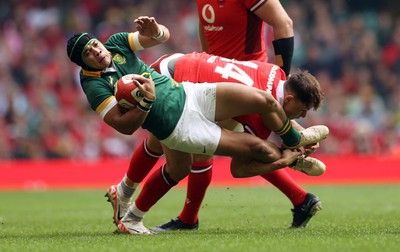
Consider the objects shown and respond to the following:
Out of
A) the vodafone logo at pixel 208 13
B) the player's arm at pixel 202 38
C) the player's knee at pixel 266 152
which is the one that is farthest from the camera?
the player's arm at pixel 202 38

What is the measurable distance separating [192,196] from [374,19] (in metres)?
12.5

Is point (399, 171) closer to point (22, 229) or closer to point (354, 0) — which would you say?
point (354, 0)

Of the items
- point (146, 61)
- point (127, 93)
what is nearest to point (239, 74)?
point (127, 93)

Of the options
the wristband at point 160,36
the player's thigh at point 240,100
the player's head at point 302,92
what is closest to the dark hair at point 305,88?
the player's head at point 302,92

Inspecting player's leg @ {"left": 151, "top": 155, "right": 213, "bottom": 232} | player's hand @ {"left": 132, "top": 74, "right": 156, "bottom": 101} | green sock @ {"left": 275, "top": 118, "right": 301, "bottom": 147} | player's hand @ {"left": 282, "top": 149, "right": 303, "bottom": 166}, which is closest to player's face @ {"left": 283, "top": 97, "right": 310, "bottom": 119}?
green sock @ {"left": 275, "top": 118, "right": 301, "bottom": 147}

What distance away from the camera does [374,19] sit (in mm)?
19688

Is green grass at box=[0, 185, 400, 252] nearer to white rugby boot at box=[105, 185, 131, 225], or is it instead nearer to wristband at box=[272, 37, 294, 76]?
white rugby boot at box=[105, 185, 131, 225]

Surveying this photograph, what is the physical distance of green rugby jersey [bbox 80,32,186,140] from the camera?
704 centimetres

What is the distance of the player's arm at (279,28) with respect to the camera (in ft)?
26.5

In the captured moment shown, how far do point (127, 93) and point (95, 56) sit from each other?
1.98 ft

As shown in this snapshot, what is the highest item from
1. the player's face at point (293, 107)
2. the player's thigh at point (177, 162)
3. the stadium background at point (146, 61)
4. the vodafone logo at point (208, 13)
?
the vodafone logo at point (208, 13)

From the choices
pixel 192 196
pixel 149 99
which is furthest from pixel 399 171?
pixel 149 99

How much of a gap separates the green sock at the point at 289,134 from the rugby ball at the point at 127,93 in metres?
1.21

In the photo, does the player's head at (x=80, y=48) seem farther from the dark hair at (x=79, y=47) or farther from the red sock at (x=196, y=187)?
the red sock at (x=196, y=187)
